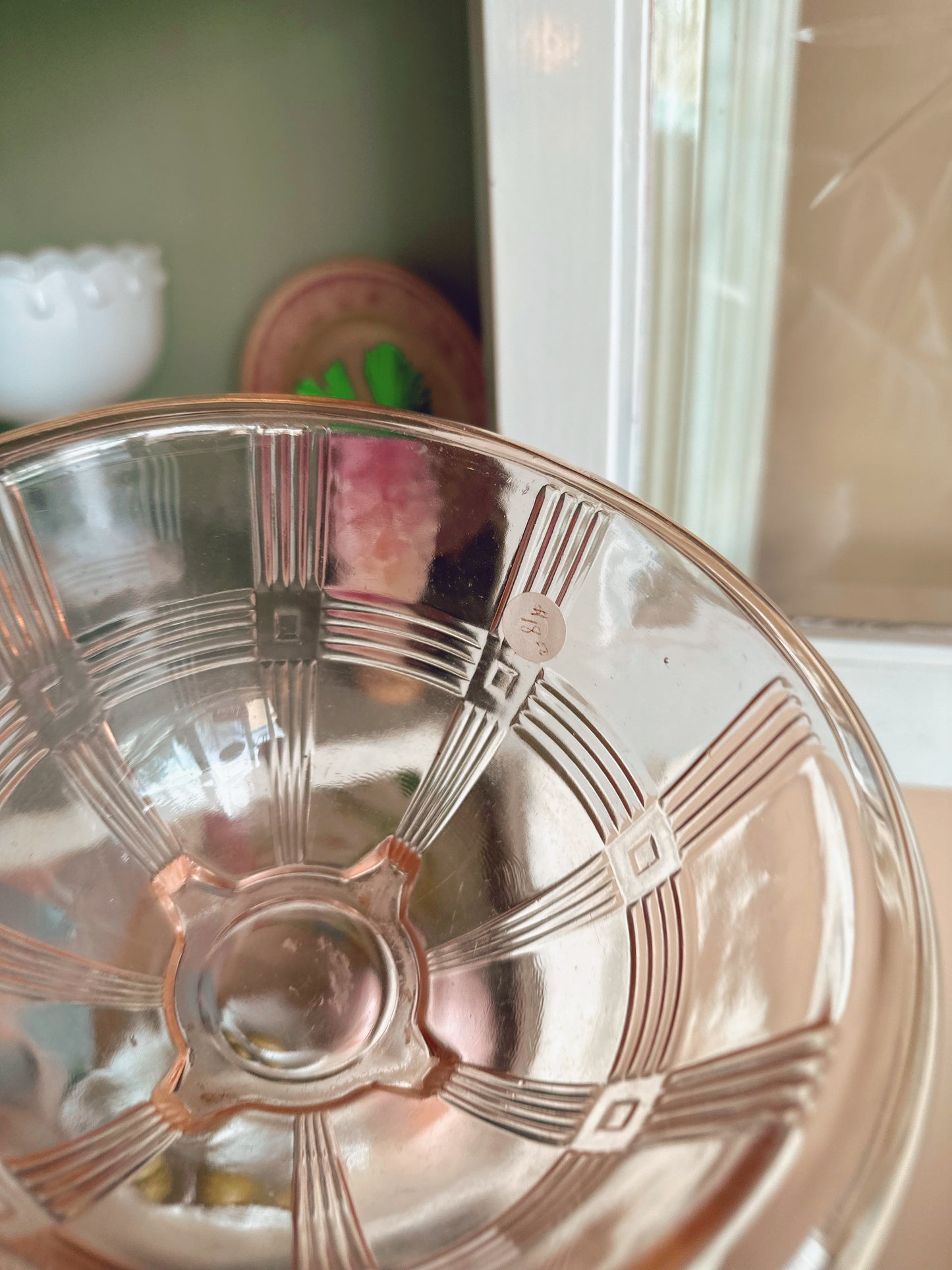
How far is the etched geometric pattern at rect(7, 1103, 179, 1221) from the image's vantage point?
263 millimetres

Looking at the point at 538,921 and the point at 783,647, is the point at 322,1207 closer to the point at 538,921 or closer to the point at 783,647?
the point at 538,921

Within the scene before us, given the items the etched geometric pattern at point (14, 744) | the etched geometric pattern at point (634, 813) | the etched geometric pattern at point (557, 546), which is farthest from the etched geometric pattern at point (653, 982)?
the etched geometric pattern at point (14, 744)

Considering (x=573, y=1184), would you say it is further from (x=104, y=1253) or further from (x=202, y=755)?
(x=202, y=755)

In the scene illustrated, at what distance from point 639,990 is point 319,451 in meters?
0.26

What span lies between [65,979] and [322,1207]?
13cm

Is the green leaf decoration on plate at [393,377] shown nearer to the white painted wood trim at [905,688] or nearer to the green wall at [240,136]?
the green wall at [240,136]

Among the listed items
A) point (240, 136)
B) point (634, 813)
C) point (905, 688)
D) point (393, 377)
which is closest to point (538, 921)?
point (634, 813)

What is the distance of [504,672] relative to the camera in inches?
15.4

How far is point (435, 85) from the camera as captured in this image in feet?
2.15

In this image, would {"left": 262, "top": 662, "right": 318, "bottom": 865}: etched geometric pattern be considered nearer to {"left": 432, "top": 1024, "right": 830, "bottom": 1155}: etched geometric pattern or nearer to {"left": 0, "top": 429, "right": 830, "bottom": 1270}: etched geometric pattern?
{"left": 0, "top": 429, "right": 830, "bottom": 1270}: etched geometric pattern

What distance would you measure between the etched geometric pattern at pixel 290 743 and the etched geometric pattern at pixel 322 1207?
0.41 feet

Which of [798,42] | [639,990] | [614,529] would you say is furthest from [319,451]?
[798,42]

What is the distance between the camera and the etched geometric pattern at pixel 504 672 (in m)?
0.38

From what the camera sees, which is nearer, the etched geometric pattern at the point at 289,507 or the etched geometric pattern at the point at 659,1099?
the etched geometric pattern at the point at 659,1099
